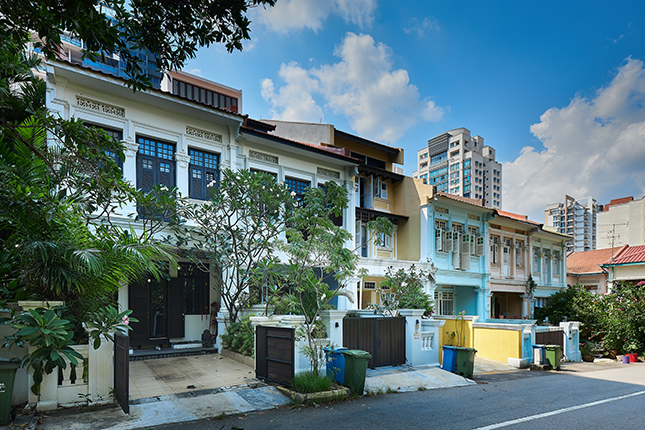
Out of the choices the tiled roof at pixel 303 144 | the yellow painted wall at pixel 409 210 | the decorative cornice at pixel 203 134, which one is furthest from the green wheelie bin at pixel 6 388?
the yellow painted wall at pixel 409 210

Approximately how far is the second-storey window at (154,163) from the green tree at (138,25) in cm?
746

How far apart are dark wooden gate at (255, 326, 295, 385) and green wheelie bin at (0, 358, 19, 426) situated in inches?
187

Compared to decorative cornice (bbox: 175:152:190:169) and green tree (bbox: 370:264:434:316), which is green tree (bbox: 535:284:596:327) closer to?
green tree (bbox: 370:264:434:316)

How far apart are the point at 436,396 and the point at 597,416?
3.13 metres

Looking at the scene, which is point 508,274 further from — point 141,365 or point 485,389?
point 141,365

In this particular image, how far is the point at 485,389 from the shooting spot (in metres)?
10.7

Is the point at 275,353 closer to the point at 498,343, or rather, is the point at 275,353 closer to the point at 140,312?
the point at 140,312

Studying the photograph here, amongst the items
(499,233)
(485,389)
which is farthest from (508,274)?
(485,389)

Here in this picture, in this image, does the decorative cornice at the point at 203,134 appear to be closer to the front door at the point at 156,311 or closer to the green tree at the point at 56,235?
the front door at the point at 156,311

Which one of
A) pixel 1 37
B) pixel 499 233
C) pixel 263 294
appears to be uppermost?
pixel 1 37

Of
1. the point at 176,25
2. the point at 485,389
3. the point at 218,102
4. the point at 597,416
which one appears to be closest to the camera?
the point at 176,25

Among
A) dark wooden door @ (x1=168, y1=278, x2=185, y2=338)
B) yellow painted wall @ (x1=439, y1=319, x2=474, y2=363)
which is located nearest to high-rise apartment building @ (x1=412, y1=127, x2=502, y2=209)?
yellow painted wall @ (x1=439, y1=319, x2=474, y2=363)

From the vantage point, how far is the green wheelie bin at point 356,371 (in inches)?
361

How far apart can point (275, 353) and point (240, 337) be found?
319cm
